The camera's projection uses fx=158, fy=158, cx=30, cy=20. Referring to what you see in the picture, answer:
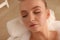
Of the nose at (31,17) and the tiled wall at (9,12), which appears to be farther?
the tiled wall at (9,12)

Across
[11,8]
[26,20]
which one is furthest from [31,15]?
[11,8]

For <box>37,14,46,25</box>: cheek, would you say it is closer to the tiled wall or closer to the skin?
the skin

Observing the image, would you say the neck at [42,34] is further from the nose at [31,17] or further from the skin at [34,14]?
the nose at [31,17]

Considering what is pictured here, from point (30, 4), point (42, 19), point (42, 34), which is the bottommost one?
point (42, 34)

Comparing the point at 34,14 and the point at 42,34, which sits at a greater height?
the point at 34,14

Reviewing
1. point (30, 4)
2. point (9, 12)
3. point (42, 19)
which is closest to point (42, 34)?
point (42, 19)

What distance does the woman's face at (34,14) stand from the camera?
1.09m

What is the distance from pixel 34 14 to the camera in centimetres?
111

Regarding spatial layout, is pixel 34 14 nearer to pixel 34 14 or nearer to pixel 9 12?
pixel 34 14

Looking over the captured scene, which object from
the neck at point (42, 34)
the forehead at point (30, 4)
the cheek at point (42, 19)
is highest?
the forehead at point (30, 4)

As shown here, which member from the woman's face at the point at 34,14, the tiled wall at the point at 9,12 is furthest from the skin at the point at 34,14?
the tiled wall at the point at 9,12

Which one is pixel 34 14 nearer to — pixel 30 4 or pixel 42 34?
pixel 30 4

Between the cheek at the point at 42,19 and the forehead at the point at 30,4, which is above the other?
the forehead at the point at 30,4

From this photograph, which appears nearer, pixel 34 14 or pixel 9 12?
pixel 34 14
